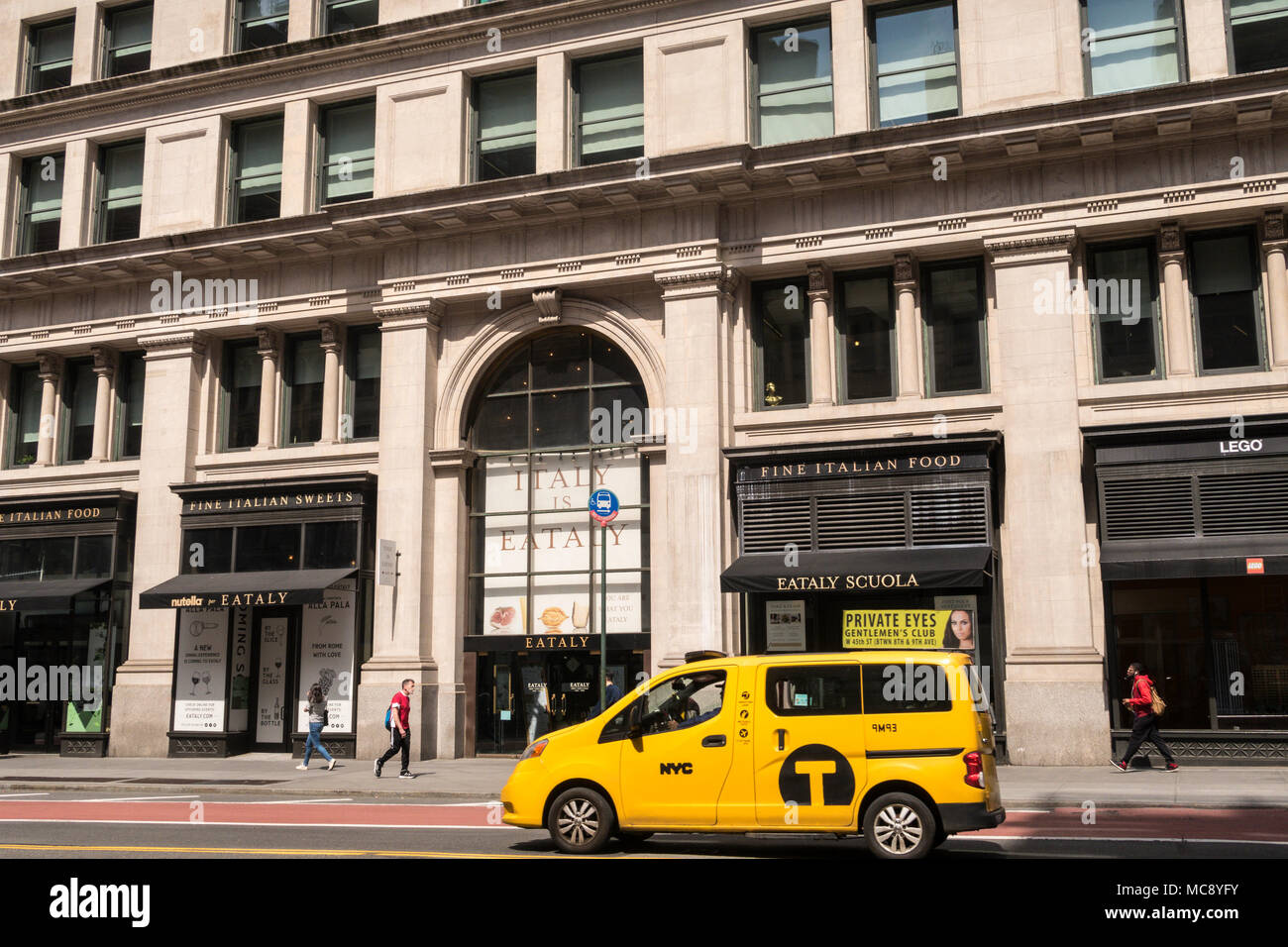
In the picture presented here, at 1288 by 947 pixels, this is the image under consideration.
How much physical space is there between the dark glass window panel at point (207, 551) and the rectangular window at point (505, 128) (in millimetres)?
10058

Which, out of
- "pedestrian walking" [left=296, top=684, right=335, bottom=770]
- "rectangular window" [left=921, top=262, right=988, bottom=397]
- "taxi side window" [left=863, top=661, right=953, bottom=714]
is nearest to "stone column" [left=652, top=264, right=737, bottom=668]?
"rectangular window" [left=921, top=262, right=988, bottom=397]

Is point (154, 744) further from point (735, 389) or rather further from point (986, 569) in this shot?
point (986, 569)

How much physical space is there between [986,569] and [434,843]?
12.0m

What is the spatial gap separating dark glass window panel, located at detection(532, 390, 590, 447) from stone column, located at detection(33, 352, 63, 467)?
1291cm

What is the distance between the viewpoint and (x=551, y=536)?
24.4 metres

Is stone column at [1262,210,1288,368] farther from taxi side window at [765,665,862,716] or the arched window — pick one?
taxi side window at [765,665,862,716]

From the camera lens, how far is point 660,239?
23719 millimetres

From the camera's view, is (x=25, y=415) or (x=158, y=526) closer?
(x=158, y=526)

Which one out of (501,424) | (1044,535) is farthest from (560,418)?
(1044,535)

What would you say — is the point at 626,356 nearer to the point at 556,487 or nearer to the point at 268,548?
the point at 556,487

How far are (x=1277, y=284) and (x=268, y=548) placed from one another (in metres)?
21.0

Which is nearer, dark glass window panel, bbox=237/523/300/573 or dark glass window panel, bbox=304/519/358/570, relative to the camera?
dark glass window panel, bbox=304/519/358/570

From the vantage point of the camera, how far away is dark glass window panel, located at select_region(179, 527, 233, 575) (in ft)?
84.9

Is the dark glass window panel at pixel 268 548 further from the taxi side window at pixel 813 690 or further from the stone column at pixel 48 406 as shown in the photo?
the taxi side window at pixel 813 690
